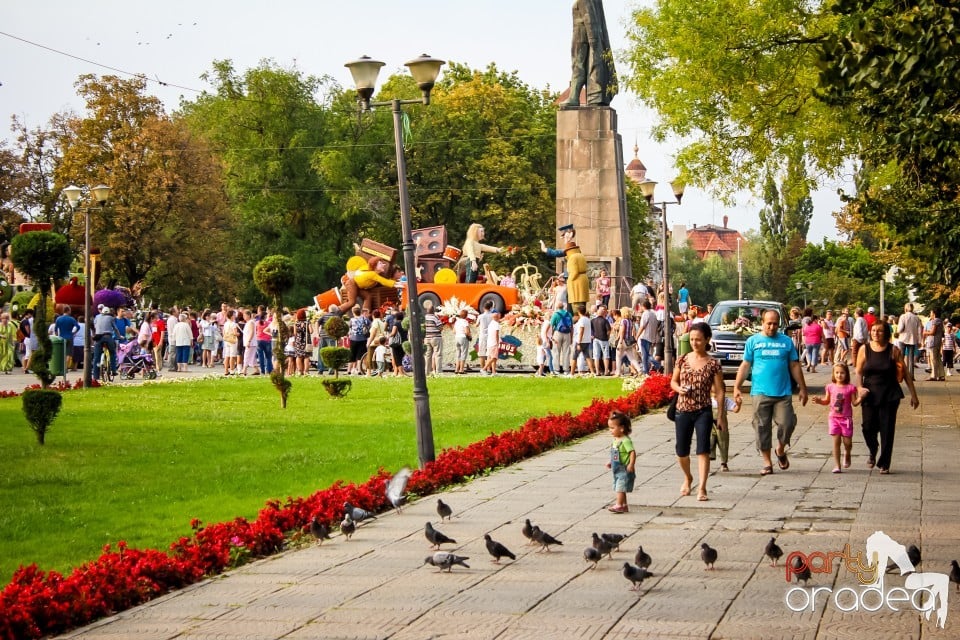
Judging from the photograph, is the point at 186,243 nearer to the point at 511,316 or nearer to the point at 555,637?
the point at 511,316

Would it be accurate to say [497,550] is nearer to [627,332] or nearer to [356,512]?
[356,512]

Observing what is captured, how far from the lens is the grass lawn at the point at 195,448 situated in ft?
39.3

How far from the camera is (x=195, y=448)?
1748cm

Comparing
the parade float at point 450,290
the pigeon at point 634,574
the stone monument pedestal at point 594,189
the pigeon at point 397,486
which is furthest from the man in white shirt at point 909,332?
the pigeon at point 634,574

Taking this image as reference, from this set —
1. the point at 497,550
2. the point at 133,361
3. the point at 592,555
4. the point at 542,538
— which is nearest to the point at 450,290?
the point at 133,361

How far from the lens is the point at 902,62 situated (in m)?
9.78

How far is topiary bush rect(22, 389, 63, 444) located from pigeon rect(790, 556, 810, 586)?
11.0 metres

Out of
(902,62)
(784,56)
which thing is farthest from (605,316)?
(902,62)

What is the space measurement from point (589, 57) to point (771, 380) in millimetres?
27630

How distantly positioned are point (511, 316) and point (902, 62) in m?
26.5

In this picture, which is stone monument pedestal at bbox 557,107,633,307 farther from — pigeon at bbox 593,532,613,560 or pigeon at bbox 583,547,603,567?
pigeon at bbox 583,547,603,567

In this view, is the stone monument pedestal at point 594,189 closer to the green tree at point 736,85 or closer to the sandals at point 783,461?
the green tree at point 736,85

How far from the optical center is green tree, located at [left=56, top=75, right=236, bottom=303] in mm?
53531

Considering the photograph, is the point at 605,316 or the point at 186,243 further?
the point at 186,243
